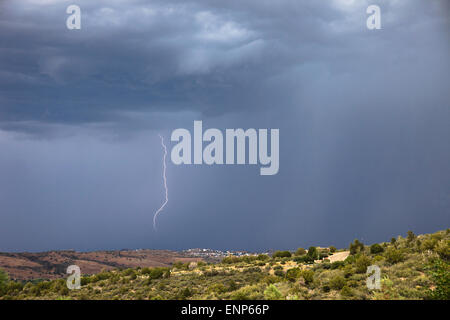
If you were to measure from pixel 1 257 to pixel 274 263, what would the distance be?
229ft

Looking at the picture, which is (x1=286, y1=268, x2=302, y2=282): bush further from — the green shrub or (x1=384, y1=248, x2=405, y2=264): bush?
(x1=384, y1=248, x2=405, y2=264): bush

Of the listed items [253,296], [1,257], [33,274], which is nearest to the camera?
[253,296]

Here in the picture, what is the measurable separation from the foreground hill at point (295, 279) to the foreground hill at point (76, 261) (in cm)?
3741

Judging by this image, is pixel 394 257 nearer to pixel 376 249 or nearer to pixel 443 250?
pixel 443 250

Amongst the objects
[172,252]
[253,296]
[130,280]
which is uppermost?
[253,296]

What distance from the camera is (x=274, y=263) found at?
35.7m

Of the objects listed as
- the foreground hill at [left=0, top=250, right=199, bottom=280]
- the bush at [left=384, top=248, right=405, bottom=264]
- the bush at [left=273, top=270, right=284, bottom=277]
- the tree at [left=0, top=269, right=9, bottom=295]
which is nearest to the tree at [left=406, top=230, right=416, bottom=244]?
the bush at [left=384, top=248, right=405, bottom=264]

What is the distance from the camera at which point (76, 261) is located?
80.6 m

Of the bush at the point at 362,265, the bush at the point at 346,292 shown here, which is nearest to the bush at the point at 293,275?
the bush at the point at 362,265

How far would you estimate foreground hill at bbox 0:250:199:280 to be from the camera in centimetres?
6960

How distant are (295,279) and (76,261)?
67.5m

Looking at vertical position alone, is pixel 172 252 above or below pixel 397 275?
below
